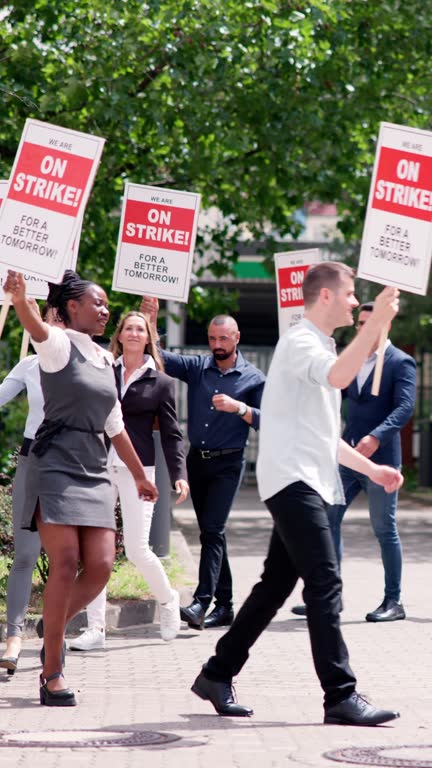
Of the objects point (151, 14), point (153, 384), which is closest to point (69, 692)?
point (153, 384)

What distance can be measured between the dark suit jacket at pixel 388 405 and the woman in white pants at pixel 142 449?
1443 mm

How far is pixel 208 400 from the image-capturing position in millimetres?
9414

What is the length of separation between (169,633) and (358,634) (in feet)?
4.22

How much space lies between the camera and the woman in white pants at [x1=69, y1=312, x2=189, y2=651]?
8.38 metres

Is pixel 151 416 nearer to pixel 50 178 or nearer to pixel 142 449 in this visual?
pixel 142 449

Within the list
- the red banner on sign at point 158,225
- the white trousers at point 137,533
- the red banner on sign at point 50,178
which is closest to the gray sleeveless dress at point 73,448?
the red banner on sign at point 50,178

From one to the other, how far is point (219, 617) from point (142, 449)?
1.48 meters

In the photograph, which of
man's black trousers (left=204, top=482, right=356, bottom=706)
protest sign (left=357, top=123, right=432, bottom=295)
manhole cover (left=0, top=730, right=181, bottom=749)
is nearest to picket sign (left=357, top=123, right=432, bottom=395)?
protest sign (left=357, top=123, right=432, bottom=295)

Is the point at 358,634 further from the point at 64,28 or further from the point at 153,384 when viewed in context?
the point at 64,28

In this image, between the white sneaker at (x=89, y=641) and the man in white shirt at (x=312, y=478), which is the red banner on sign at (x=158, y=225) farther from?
the man in white shirt at (x=312, y=478)

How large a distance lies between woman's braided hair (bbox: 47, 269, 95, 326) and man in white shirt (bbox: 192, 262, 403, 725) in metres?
1.09

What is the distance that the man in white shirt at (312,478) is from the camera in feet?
19.7

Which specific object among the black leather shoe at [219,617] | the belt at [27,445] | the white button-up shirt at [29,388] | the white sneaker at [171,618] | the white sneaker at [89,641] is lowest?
the white sneaker at [89,641]

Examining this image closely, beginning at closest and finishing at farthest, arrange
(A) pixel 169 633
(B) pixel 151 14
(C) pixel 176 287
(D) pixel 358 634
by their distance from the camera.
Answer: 1. (A) pixel 169 633
2. (D) pixel 358 634
3. (C) pixel 176 287
4. (B) pixel 151 14
